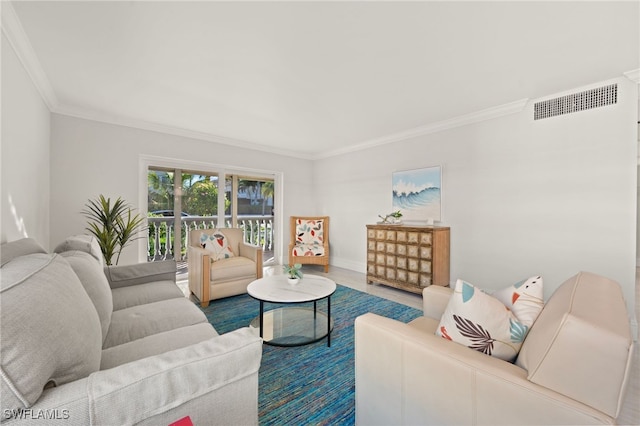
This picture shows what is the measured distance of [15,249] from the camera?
56.7 inches

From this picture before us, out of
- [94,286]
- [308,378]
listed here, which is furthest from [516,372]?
[94,286]

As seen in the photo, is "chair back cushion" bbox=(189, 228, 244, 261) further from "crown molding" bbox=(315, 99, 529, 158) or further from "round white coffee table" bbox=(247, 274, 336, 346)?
"crown molding" bbox=(315, 99, 529, 158)

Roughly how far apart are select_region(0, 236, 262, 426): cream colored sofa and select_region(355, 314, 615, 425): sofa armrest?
21.3 inches

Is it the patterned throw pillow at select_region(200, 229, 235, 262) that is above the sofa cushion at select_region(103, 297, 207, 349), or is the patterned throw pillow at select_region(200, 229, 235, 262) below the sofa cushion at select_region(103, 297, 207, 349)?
above

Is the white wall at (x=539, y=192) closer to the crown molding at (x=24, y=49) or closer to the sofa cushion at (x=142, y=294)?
the sofa cushion at (x=142, y=294)

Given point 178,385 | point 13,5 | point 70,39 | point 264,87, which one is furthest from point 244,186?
point 178,385

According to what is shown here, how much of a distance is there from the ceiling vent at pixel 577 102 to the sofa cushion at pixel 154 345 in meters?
3.88

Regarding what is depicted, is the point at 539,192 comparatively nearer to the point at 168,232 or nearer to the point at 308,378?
the point at 308,378

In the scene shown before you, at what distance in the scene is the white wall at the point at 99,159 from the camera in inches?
124

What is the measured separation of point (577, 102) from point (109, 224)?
5.34 meters

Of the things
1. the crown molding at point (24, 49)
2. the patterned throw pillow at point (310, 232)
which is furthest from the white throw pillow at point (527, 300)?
the patterned throw pillow at point (310, 232)

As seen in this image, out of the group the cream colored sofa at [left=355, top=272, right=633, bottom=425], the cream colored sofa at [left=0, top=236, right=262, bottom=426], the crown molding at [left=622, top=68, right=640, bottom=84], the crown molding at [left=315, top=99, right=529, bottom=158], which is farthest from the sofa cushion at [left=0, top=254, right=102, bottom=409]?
the crown molding at [left=622, top=68, right=640, bottom=84]

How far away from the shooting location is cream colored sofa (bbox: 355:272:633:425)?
0.69 meters

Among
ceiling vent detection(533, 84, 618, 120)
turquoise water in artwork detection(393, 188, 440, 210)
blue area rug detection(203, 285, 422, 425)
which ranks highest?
ceiling vent detection(533, 84, 618, 120)
